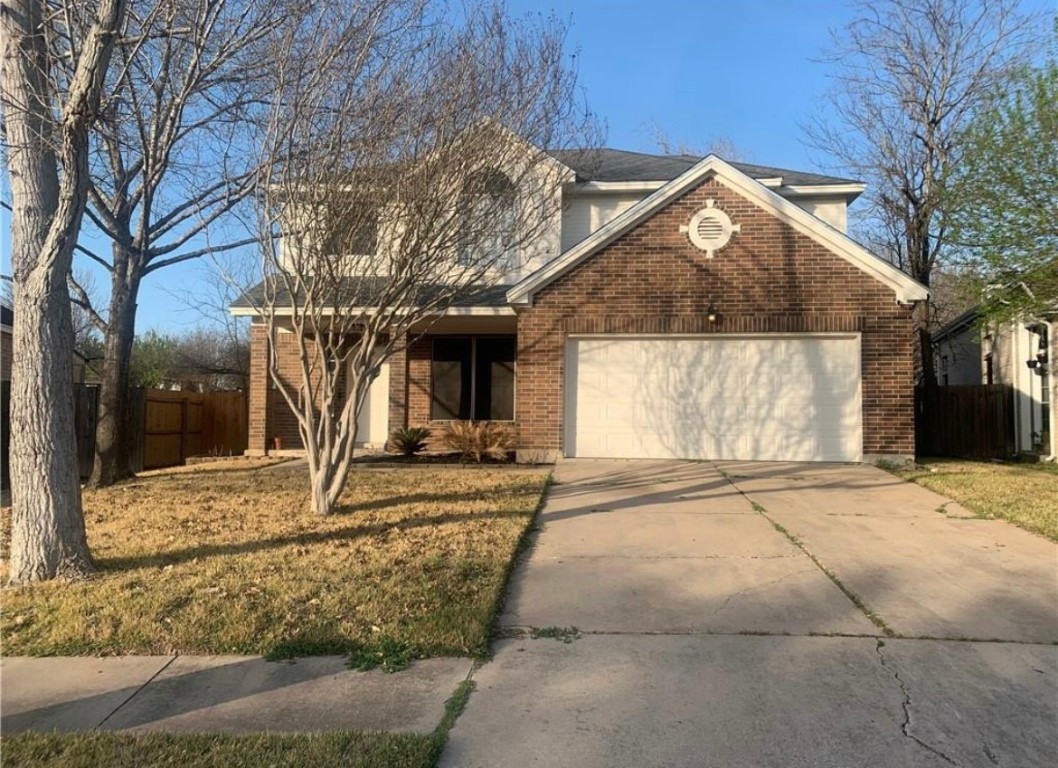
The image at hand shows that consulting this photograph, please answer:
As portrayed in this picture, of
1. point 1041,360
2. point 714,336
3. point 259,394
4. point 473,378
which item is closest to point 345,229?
point 714,336

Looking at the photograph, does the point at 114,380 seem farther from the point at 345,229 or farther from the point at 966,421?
the point at 966,421

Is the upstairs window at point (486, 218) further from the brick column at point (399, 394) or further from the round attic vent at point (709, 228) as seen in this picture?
the brick column at point (399, 394)

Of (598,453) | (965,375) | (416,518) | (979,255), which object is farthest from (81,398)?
(965,375)

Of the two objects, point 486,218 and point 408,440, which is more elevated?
point 486,218

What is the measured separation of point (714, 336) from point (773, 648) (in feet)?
27.9

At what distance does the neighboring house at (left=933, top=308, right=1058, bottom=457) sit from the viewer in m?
13.8

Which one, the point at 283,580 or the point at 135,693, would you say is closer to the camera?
the point at 135,693

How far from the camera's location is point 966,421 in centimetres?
1670

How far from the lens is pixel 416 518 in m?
7.67

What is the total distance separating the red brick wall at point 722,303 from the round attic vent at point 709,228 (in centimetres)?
12

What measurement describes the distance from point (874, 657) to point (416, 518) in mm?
4690

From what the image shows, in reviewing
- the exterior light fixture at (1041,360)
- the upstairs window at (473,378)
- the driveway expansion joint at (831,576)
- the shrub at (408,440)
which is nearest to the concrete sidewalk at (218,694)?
the driveway expansion joint at (831,576)

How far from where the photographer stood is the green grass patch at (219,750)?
306 centimetres

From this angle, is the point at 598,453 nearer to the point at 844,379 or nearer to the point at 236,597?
the point at 844,379
